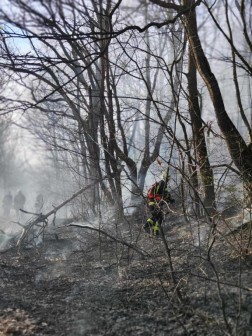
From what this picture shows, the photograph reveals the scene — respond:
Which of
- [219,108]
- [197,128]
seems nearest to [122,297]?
[219,108]

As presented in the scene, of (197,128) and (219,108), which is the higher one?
(197,128)

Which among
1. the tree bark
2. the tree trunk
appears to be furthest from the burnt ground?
the tree bark

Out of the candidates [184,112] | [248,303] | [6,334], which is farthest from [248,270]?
[184,112]

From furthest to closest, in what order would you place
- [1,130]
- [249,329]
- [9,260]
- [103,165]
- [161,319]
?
[1,130] → [103,165] → [9,260] → [161,319] → [249,329]

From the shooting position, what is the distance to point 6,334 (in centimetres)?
336

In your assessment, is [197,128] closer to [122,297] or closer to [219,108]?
[219,108]

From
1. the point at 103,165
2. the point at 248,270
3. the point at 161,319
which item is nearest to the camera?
the point at 161,319

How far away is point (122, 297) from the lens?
444 centimetres

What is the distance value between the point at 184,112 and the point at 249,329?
5049mm

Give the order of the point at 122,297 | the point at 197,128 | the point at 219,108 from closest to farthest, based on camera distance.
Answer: the point at 122,297 < the point at 219,108 < the point at 197,128

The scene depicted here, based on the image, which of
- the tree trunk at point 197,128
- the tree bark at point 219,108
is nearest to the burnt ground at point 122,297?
the tree trunk at point 197,128

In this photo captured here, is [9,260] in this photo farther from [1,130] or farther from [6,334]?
[1,130]

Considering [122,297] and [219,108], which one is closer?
[122,297]

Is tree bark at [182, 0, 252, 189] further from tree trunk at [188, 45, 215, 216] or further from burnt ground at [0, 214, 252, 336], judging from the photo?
burnt ground at [0, 214, 252, 336]
